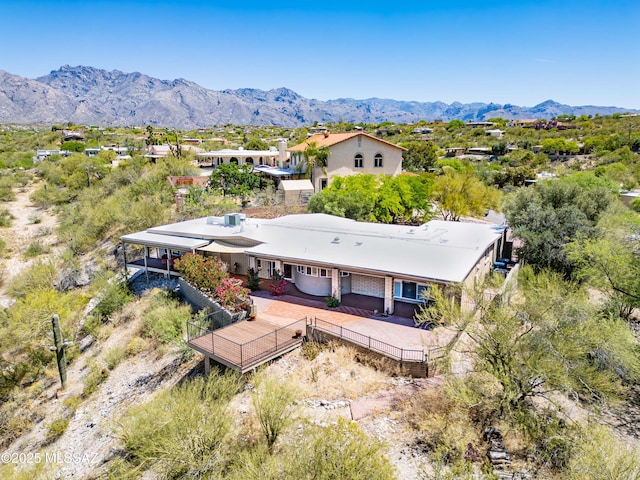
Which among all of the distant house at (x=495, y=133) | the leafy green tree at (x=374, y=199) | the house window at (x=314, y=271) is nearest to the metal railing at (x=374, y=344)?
the house window at (x=314, y=271)

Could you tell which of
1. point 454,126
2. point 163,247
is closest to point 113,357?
point 163,247

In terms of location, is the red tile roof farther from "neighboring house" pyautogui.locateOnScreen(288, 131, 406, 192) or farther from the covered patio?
the covered patio

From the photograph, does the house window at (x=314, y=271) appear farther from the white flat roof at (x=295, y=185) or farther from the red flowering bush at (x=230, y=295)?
the white flat roof at (x=295, y=185)

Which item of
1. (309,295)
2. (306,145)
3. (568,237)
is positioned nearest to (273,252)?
(309,295)

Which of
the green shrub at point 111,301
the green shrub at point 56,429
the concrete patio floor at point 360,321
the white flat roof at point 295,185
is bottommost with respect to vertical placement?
the green shrub at point 56,429

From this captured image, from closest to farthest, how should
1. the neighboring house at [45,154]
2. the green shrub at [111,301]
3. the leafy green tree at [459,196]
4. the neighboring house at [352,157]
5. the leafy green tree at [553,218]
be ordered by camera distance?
the green shrub at [111,301]
the leafy green tree at [553,218]
the leafy green tree at [459,196]
the neighboring house at [352,157]
the neighboring house at [45,154]

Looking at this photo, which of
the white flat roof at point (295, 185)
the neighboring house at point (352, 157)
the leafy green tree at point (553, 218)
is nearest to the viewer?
the leafy green tree at point (553, 218)

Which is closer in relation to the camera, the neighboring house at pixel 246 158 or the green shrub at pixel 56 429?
the green shrub at pixel 56 429

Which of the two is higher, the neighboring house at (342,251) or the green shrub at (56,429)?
the neighboring house at (342,251)
